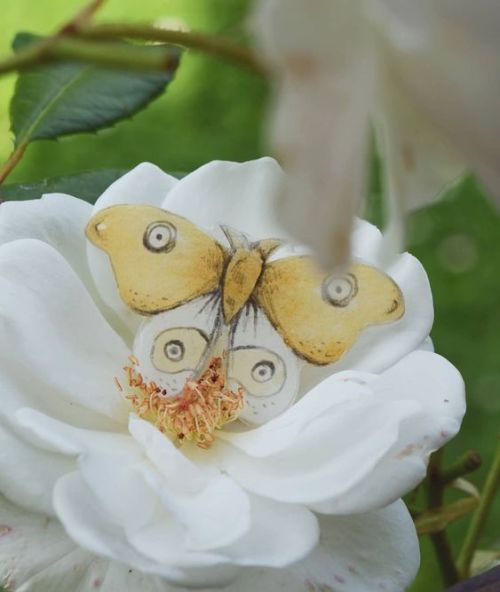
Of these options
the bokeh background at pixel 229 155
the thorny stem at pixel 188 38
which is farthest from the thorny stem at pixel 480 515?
the bokeh background at pixel 229 155

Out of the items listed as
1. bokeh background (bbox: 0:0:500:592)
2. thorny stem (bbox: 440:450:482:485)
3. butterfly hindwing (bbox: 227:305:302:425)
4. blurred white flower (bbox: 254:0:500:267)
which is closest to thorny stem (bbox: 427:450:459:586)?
thorny stem (bbox: 440:450:482:485)

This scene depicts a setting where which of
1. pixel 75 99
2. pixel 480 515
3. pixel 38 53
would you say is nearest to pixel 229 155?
pixel 75 99

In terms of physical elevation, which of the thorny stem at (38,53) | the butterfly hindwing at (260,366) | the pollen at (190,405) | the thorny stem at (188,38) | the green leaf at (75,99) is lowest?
the pollen at (190,405)

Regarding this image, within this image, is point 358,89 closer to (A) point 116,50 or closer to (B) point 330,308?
(A) point 116,50

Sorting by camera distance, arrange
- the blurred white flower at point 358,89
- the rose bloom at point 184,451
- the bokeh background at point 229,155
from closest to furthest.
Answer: the blurred white flower at point 358,89, the rose bloom at point 184,451, the bokeh background at point 229,155

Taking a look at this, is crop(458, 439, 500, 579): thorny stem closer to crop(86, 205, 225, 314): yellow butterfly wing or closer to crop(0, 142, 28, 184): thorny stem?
crop(86, 205, 225, 314): yellow butterfly wing

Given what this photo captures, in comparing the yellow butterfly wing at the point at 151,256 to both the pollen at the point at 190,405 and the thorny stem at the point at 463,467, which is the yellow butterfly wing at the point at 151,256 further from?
the thorny stem at the point at 463,467
